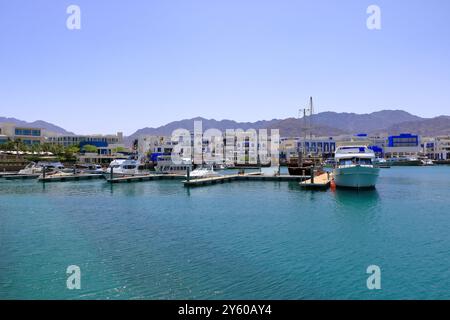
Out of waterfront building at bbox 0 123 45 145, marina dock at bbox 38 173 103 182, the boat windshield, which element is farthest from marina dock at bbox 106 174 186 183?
waterfront building at bbox 0 123 45 145

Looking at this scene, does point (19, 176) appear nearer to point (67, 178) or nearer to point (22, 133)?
point (67, 178)

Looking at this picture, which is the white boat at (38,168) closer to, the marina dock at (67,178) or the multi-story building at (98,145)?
the marina dock at (67,178)

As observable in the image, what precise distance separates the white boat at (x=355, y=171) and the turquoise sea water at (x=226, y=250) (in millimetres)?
11644

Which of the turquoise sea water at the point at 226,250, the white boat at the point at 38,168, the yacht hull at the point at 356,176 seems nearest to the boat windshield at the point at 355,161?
the yacht hull at the point at 356,176

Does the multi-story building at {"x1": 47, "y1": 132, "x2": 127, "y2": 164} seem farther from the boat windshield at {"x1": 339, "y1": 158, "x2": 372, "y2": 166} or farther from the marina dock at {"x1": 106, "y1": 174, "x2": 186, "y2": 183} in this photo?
the boat windshield at {"x1": 339, "y1": 158, "x2": 372, "y2": 166}

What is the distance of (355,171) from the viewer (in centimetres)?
5178

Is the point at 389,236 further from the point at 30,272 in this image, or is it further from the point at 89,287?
the point at 30,272

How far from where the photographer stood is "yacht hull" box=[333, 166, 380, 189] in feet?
170

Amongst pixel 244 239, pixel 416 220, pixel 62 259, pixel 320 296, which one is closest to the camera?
pixel 320 296

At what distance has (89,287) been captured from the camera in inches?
634

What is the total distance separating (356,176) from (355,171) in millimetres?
776

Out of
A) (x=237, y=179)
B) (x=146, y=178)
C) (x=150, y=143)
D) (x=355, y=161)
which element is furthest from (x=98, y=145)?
(x=355, y=161)

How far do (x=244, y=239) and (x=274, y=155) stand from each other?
163484mm

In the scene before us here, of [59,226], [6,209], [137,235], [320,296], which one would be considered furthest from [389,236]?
[6,209]
